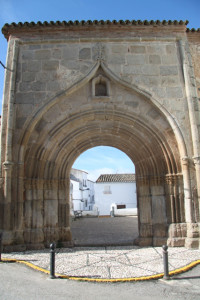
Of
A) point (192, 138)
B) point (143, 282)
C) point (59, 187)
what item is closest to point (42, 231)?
point (59, 187)

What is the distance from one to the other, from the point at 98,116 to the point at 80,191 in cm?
2363

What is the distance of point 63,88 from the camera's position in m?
6.36

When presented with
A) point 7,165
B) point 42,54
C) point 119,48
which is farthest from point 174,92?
point 7,165

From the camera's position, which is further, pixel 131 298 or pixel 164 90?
pixel 164 90

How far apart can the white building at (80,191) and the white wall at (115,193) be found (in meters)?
2.23

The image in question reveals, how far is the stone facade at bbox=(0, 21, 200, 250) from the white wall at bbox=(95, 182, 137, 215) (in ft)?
68.6

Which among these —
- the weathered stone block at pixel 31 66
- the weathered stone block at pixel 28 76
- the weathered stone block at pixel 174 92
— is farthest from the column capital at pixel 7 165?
the weathered stone block at pixel 174 92

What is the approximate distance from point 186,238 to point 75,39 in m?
5.87

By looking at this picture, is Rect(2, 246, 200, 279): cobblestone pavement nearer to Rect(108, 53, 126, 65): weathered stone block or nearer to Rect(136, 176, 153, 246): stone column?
Rect(136, 176, 153, 246): stone column

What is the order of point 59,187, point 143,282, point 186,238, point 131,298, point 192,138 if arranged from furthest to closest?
point 59,187 → point 192,138 → point 186,238 → point 143,282 → point 131,298

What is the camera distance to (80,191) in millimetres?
29250

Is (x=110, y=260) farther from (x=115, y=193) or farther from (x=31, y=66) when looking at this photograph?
(x=115, y=193)

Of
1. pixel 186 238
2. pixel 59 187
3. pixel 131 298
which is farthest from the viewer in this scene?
pixel 59 187

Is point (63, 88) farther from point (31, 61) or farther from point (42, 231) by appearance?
point (42, 231)
